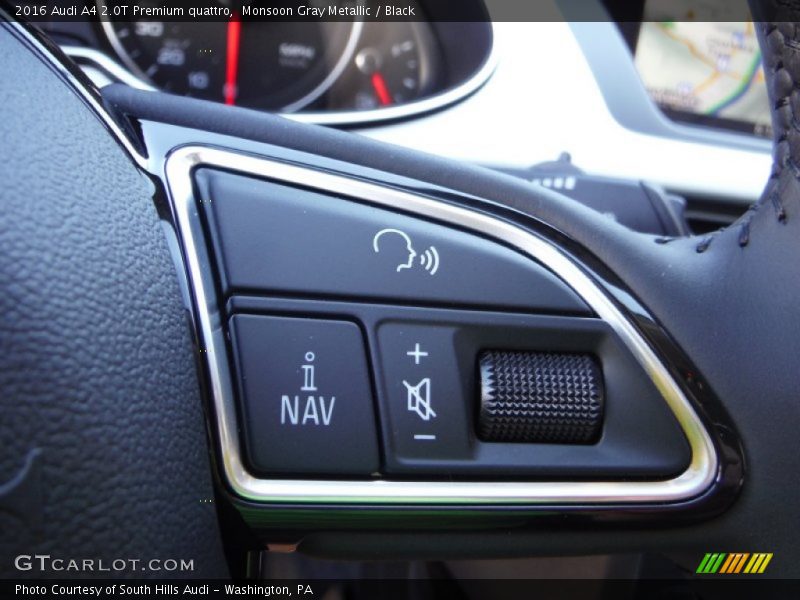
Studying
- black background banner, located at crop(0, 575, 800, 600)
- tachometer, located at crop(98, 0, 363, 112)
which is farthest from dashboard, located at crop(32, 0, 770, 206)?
black background banner, located at crop(0, 575, 800, 600)

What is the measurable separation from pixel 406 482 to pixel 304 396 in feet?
0.30

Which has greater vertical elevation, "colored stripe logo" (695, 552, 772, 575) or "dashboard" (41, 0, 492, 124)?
"dashboard" (41, 0, 492, 124)

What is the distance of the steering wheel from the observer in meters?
0.42

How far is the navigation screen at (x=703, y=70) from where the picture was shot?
1.76 meters

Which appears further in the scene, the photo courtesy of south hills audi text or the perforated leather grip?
the perforated leather grip

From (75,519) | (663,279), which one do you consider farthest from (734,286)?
(75,519)

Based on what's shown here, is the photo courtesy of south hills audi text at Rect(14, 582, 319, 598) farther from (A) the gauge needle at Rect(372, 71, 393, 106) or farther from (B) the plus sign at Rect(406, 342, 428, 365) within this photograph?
(A) the gauge needle at Rect(372, 71, 393, 106)

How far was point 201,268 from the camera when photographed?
0.55 metres

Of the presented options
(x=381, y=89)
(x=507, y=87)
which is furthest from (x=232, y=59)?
(x=507, y=87)

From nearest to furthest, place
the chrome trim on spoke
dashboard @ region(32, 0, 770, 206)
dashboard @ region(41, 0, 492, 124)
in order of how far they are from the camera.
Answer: the chrome trim on spoke < dashboard @ region(32, 0, 770, 206) < dashboard @ region(41, 0, 492, 124)

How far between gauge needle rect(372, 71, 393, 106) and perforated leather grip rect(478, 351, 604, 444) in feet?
4.32

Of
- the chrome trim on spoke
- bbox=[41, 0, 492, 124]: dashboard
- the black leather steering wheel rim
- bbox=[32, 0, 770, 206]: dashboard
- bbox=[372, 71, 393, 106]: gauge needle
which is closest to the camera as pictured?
the black leather steering wheel rim

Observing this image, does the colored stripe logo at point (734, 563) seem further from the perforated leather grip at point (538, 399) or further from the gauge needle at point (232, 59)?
the gauge needle at point (232, 59)

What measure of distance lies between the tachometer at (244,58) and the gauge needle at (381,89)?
2.9 inches
